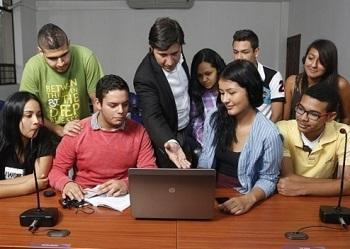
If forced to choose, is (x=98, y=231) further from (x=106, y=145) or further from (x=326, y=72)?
(x=326, y=72)

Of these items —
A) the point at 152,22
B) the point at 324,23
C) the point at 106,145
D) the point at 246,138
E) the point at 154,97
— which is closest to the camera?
the point at 246,138

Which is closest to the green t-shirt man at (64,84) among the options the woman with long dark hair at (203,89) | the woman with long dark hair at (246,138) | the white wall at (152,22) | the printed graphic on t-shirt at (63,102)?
the printed graphic on t-shirt at (63,102)

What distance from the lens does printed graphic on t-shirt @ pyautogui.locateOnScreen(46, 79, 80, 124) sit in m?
2.18

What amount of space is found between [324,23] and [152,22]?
2.72 m

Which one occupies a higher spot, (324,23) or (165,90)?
(324,23)

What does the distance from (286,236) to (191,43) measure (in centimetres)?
501

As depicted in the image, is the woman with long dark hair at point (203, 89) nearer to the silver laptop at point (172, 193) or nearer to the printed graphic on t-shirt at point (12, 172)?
the silver laptop at point (172, 193)

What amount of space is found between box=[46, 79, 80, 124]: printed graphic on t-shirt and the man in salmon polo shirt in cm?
42

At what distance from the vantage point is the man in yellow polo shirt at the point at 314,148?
1680 millimetres

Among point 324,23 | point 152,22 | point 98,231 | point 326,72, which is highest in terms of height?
point 152,22

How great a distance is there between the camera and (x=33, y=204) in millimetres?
1576

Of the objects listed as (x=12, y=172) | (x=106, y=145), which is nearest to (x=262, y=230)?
(x=106, y=145)

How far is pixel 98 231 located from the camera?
1.32 m

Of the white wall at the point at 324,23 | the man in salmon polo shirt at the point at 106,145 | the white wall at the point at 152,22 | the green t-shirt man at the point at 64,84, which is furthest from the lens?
the white wall at the point at 152,22
